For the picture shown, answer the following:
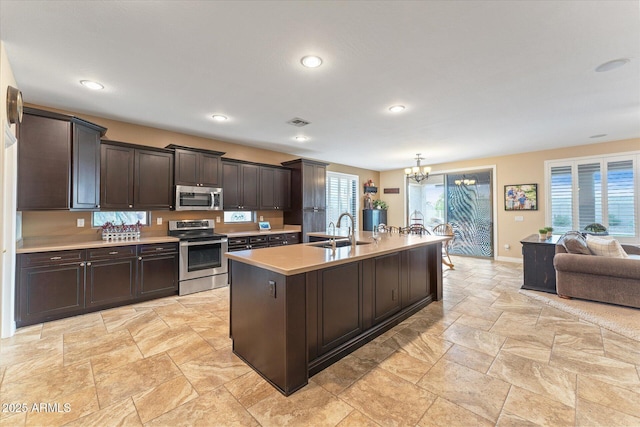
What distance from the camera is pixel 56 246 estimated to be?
10.5ft

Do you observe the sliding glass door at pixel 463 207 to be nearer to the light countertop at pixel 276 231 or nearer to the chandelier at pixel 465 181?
the chandelier at pixel 465 181

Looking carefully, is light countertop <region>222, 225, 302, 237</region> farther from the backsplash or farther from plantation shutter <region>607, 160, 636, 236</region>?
plantation shutter <region>607, 160, 636, 236</region>

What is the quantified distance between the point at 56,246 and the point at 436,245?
4.83 meters

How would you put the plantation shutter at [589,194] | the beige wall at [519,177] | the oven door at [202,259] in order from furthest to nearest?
1. the beige wall at [519,177]
2. the plantation shutter at [589,194]
3. the oven door at [202,259]

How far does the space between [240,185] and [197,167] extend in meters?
0.89

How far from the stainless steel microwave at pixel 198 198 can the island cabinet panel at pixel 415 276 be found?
3.31 metres

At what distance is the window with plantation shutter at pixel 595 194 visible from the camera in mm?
5223

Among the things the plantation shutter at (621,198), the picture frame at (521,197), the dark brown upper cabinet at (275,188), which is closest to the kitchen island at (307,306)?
the dark brown upper cabinet at (275,188)

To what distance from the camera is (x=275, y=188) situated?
5801 millimetres

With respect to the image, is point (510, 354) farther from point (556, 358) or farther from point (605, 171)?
point (605, 171)

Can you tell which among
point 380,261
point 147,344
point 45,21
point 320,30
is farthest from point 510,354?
point 45,21

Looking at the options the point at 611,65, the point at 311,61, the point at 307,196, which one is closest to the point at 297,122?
the point at 311,61

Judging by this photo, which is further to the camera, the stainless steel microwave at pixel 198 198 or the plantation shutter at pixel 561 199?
the plantation shutter at pixel 561 199

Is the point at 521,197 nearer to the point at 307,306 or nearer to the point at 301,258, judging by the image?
the point at 301,258
